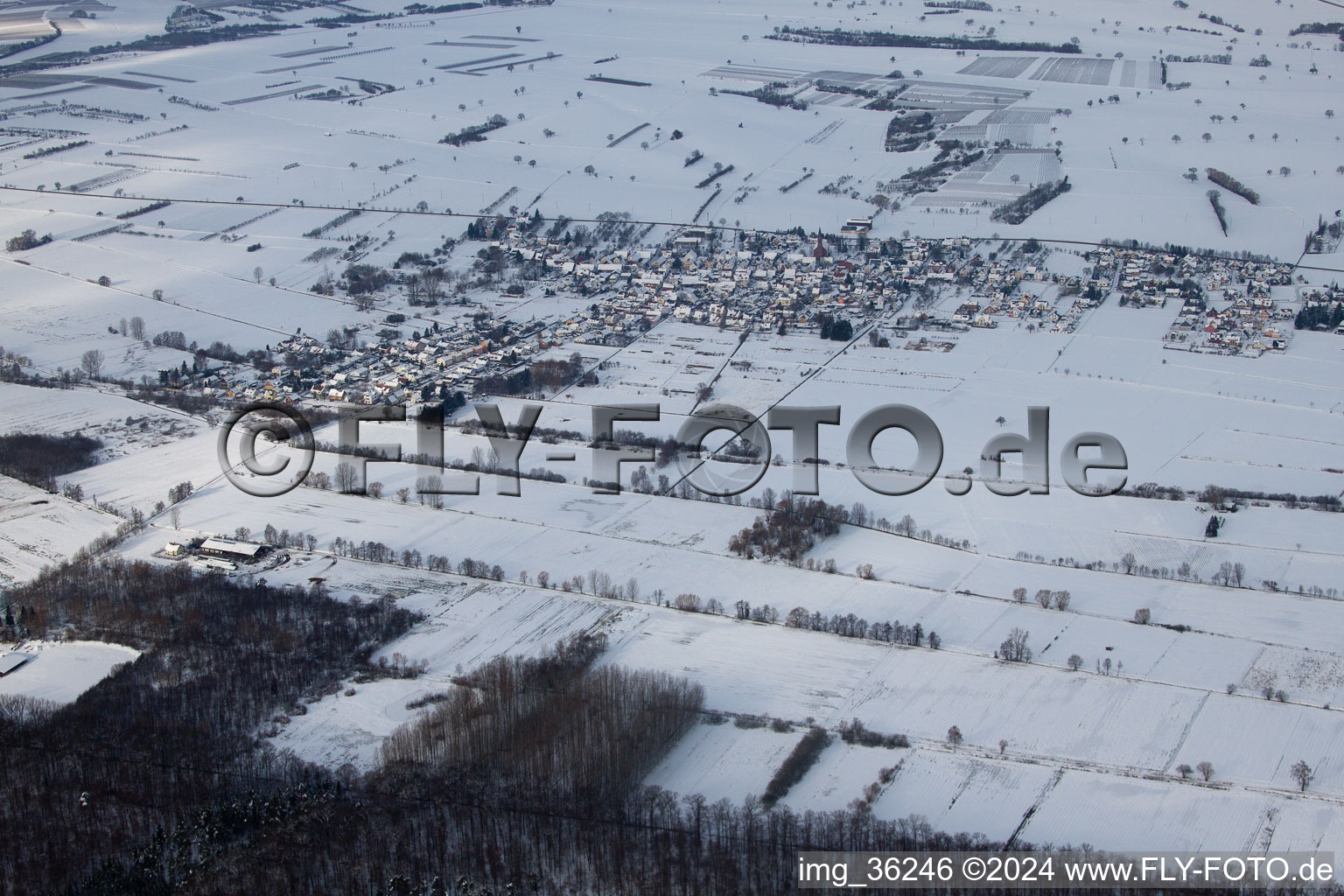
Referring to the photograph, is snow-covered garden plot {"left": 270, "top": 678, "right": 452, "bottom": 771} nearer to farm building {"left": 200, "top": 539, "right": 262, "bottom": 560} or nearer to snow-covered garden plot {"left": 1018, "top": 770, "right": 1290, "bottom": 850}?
farm building {"left": 200, "top": 539, "right": 262, "bottom": 560}

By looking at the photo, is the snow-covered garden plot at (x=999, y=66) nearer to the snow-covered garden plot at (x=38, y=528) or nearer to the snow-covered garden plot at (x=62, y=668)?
the snow-covered garden plot at (x=38, y=528)

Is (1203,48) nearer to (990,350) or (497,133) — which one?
(497,133)

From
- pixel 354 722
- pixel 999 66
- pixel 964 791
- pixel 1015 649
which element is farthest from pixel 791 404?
pixel 999 66

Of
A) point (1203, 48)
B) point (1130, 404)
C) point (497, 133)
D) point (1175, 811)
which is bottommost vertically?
point (1175, 811)

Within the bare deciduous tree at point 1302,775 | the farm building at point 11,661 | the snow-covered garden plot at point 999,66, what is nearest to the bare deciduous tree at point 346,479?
the farm building at point 11,661

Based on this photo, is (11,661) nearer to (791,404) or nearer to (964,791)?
(964,791)

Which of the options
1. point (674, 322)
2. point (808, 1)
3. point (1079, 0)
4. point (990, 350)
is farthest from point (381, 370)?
point (1079, 0)
